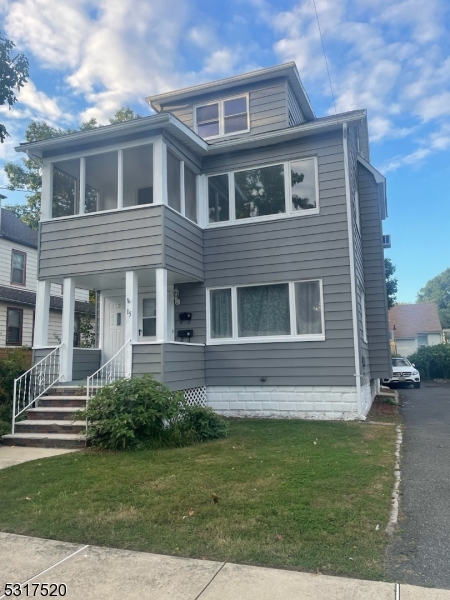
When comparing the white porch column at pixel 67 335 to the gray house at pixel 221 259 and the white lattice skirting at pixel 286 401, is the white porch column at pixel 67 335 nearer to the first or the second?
the gray house at pixel 221 259

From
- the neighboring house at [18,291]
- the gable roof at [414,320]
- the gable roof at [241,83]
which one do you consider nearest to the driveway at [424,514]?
the gable roof at [241,83]

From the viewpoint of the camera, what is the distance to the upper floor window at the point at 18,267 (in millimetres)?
19406

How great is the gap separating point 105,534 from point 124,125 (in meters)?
8.01

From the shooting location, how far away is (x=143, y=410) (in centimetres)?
704

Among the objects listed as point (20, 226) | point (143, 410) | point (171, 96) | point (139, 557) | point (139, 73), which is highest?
point (139, 73)

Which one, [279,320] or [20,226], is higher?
[20,226]

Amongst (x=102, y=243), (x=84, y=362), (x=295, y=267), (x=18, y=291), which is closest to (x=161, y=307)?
(x=102, y=243)

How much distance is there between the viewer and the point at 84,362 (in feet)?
35.1

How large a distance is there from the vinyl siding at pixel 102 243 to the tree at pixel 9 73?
2206 millimetres

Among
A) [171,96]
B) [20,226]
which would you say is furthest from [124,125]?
[20,226]

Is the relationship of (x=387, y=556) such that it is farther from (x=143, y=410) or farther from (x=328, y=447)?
(x=143, y=410)

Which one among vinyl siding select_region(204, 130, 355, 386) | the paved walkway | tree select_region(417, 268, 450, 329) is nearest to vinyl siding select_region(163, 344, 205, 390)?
vinyl siding select_region(204, 130, 355, 386)

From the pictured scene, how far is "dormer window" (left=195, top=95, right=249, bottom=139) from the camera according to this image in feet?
40.1

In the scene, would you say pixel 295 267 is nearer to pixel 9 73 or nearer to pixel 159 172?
pixel 159 172
